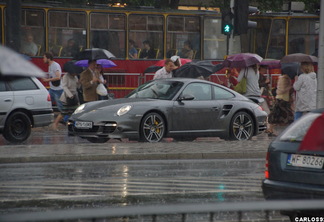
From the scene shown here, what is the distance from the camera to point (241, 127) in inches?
750

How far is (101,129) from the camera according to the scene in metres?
17.3

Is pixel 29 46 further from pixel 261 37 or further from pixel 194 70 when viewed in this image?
pixel 261 37

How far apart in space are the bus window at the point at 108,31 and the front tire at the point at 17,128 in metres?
10.2

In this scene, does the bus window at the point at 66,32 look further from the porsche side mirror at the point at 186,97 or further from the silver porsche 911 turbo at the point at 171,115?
the porsche side mirror at the point at 186,97

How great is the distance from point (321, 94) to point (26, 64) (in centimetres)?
1495

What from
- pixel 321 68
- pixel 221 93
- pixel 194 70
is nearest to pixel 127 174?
pixel 321 68

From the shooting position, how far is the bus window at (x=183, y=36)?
29.5 m

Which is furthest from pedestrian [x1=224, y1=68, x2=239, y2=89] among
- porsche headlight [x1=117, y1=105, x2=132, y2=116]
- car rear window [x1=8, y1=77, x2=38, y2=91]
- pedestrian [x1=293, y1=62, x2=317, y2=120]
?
car rear window [x1=8, y1=77, x2=38, y2=91]

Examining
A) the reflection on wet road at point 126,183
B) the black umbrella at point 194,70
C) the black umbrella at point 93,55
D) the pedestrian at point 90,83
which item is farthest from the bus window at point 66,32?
the reflection on wet road at point 126,183

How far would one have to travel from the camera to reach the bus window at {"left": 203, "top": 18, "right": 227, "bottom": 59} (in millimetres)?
30203

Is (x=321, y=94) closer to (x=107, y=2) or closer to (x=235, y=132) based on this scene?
(x=235, y=132)

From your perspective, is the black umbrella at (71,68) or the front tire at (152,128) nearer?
the front tire at (152,128)

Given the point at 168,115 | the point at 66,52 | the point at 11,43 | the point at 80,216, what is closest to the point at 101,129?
the point at 168,115

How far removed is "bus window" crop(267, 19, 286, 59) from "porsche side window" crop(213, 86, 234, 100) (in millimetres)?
12719
